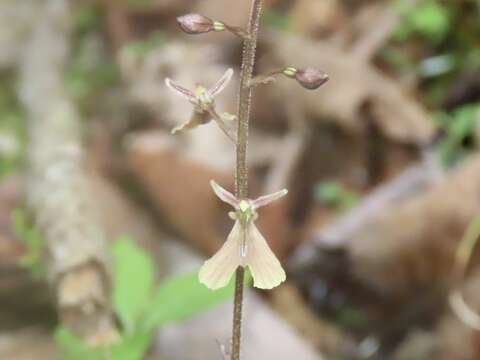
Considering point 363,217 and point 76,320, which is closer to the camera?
point 76,320

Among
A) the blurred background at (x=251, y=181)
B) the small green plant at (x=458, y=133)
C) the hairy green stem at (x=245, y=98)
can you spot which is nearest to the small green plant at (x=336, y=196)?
the blurred background at (x=251, y=181)

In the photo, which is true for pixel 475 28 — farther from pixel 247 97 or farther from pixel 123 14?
pixel 247 97

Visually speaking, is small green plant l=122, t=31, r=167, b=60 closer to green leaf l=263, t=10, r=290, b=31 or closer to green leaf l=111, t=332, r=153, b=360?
green leaf l=263, t=10, r=290, b=31

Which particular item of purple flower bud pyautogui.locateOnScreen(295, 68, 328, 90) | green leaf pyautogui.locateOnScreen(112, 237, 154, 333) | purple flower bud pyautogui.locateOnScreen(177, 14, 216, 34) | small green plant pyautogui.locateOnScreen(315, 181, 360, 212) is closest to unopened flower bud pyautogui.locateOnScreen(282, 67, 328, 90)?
purple flower bud pyautogui.locateOnScreen(295, 68, 328, 90)

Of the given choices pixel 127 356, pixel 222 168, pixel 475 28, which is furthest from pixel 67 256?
pixel 475 28

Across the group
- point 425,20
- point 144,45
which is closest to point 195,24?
point 425,20

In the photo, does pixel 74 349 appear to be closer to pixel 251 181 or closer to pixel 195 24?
pixel 195 24
